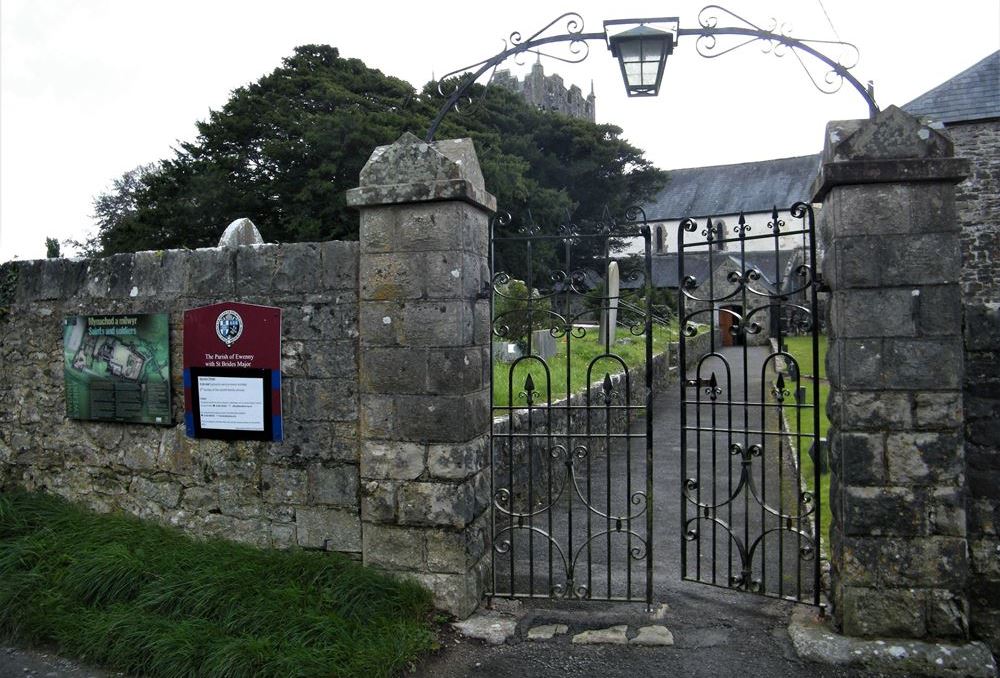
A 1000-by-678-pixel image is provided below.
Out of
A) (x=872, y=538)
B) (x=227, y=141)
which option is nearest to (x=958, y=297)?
(x=872, y=538)

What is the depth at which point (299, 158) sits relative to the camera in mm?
22750

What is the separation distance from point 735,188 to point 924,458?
51613 mm

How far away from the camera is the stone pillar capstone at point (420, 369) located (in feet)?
13.8

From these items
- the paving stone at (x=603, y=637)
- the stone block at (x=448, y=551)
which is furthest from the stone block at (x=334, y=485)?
the paving stone at (x=603, y=637)

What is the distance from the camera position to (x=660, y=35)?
437 cm

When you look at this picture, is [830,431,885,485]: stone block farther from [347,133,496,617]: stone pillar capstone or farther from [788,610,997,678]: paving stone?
[347,133,496,617]: stone pillar capstone

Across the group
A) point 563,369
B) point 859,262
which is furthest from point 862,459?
point 563,369

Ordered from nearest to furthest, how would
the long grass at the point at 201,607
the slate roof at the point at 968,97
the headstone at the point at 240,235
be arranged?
the long grass at the point at 201,607 → the headstone at the point at 240,235 → the slate roof at the point at 968,97

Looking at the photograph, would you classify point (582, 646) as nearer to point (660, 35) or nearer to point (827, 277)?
point (827, 277)

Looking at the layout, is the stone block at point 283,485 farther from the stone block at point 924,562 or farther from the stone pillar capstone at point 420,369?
the stone block at point 924,562

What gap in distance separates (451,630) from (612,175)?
103ft

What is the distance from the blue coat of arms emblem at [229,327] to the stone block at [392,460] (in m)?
1.10

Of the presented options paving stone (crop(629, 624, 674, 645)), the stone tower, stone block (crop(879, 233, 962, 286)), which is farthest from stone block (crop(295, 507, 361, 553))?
the stone tower

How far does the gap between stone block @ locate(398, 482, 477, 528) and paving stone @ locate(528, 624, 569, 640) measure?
0.72 metres
